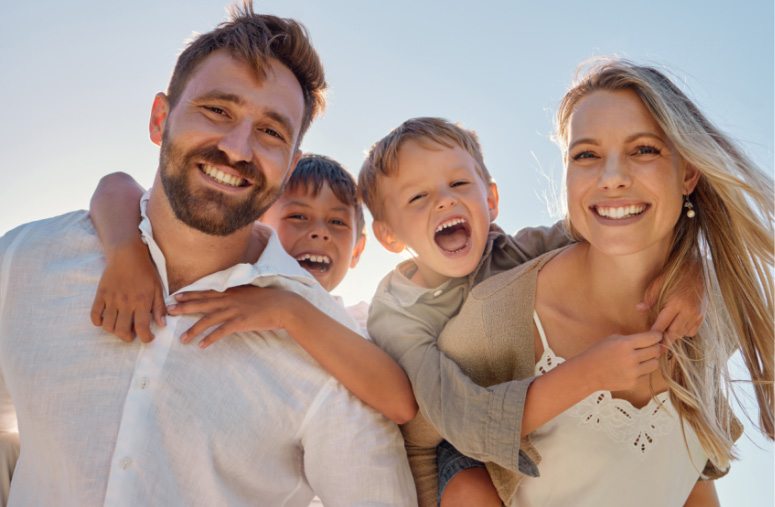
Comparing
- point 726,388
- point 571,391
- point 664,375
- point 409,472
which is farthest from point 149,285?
point 726,388

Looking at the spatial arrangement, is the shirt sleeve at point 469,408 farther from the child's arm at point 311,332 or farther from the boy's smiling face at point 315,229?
the boy's smiling face at point 315,229

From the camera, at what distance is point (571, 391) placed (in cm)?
248

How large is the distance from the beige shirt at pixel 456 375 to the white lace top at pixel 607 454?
0.13 meters

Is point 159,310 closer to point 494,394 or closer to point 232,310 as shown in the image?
point 232,310

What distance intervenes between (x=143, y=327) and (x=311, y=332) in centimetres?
65

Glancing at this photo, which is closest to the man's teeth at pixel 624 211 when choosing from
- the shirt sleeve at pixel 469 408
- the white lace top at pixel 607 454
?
the white lace top at pixel 607 454

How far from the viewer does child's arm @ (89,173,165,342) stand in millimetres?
2557

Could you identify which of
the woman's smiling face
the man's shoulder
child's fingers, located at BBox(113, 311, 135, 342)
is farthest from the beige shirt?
the man's shoulder

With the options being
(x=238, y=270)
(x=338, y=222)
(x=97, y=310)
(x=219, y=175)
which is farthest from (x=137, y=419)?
(x=338, y=222)

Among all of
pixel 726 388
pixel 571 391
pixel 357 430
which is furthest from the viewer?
pixel 726 388

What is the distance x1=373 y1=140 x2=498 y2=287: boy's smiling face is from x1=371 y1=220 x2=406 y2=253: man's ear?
12cm

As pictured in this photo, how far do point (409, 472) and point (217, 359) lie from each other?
93 centimetres

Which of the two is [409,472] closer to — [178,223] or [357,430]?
[357,430]

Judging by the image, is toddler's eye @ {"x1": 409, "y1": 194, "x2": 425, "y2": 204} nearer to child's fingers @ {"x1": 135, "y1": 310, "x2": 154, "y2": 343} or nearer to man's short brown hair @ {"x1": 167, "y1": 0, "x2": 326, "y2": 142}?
man's short brown hair @ {"x1": 167, "y1": 0, "x2": 326, "y2": 142}
